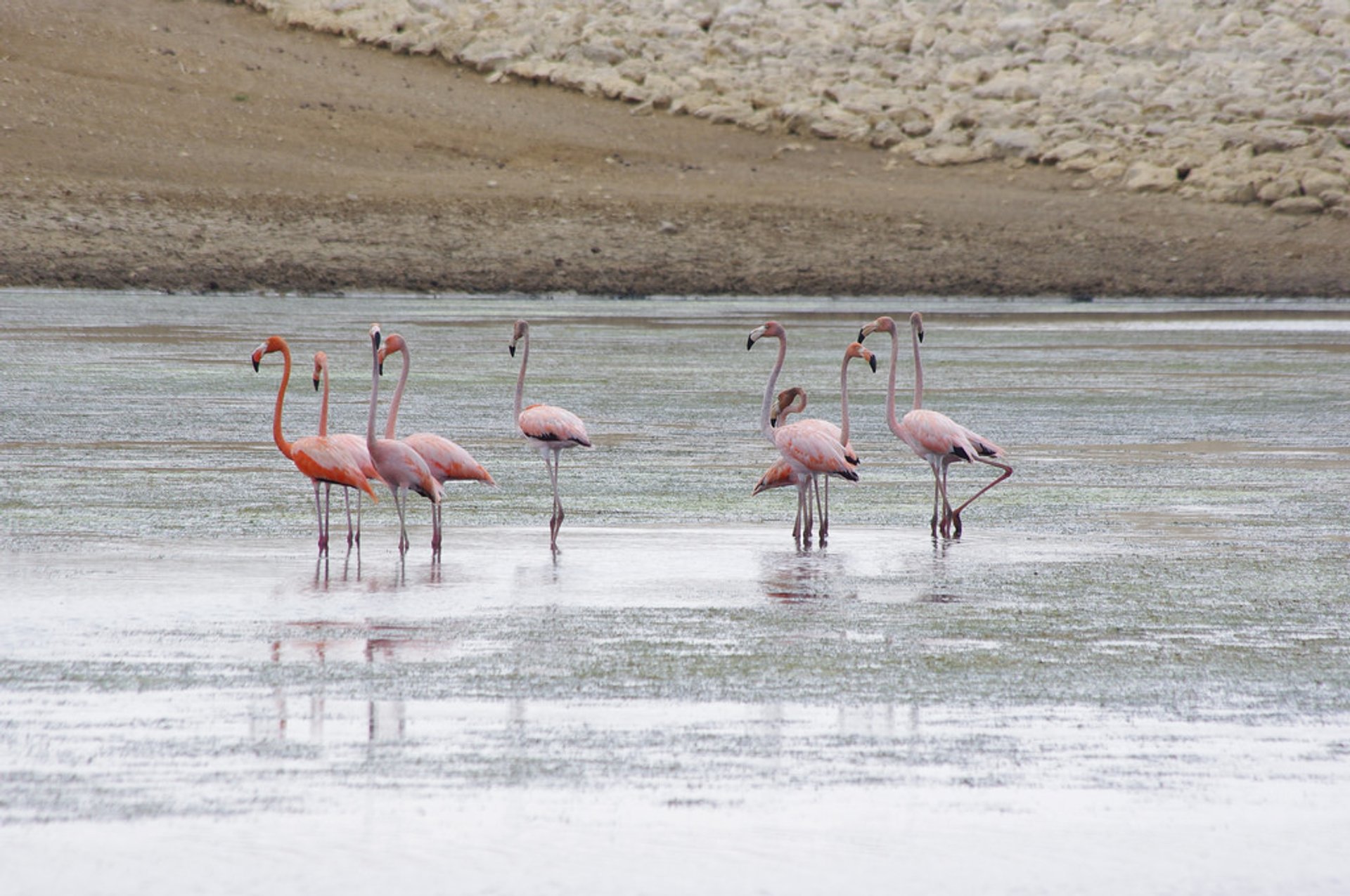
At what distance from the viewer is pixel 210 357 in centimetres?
2020

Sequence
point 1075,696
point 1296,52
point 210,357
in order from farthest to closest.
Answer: point 1296,52 → point 210,357 → point 1075,696

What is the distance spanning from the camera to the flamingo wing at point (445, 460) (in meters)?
9.59

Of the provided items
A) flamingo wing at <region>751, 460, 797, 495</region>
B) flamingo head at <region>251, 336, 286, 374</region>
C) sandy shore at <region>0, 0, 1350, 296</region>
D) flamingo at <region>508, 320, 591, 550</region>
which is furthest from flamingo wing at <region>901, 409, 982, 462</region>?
sandy shore at <region>0, 0, 1350, 296</region>

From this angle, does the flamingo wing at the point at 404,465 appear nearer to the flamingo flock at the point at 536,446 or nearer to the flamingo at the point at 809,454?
the flamingo flock at the point at 536,446

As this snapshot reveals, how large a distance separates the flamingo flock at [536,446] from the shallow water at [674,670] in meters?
0.22

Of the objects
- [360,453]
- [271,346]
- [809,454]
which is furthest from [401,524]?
[809,454]


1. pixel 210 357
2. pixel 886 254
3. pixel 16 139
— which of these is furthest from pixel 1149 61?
pixel 210 357

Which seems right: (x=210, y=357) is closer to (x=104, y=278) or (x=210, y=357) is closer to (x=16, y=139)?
(x=104, y=278)

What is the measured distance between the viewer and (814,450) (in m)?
9.88

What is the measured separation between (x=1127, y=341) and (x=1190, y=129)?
2597cm

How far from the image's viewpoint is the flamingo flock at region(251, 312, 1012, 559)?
9.22 metres

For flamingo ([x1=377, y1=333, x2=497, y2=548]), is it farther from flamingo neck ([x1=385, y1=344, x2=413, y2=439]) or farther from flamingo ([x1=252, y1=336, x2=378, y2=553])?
flamingo ([x1=252, y1=336, x2=378, y2=553])

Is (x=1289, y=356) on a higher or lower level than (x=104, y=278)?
lower

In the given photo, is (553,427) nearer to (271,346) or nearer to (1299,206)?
(271,346)
